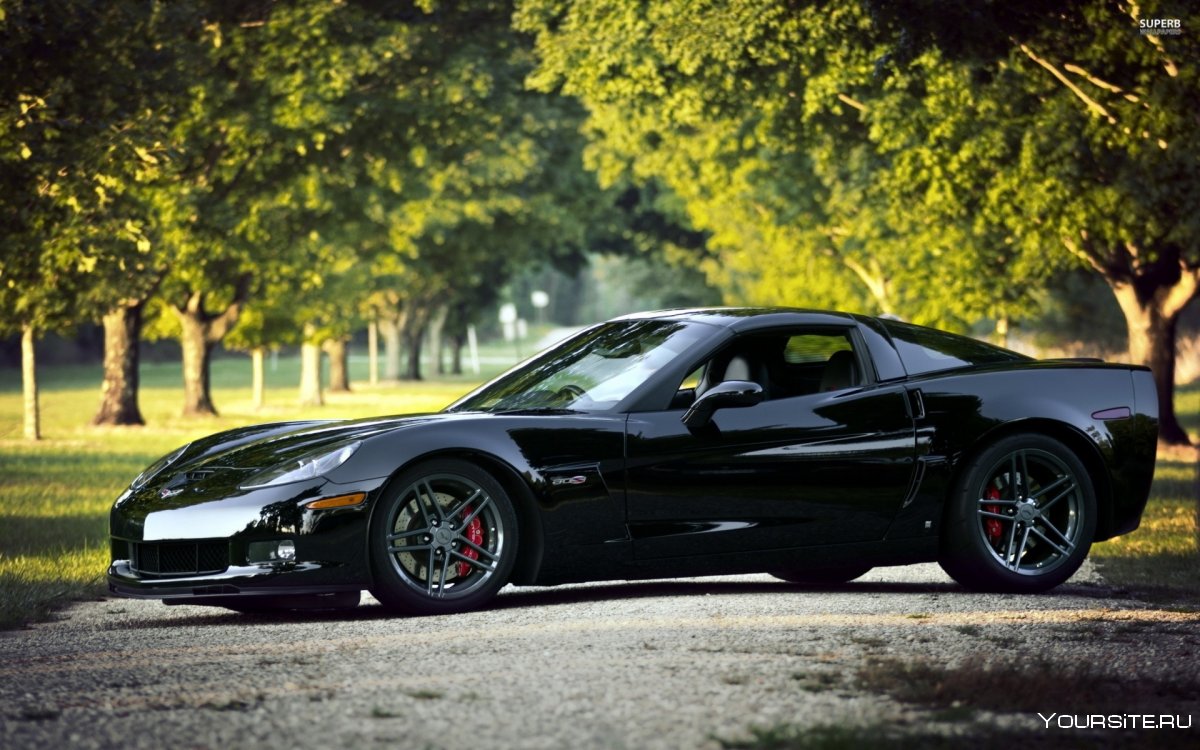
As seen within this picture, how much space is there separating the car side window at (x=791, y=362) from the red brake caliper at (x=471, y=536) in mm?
1338

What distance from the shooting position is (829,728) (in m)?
5.14

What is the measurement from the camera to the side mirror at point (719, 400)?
7938mm

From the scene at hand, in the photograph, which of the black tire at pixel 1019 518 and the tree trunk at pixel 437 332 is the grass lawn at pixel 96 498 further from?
the tree trunk at pixel 437 332

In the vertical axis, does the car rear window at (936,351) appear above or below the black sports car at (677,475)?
above

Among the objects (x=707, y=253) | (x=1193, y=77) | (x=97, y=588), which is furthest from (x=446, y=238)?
(x=97, y=588)

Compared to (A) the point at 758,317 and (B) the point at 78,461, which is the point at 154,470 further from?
(B) the point at 78,461

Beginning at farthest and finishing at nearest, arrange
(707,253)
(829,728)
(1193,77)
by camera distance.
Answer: (707,253) < (1193,77) < (829,728)

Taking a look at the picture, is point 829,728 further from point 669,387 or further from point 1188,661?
point 669,387

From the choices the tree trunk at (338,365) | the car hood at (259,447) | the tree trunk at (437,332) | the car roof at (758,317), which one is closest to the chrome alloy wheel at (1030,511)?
the car roof at (758,317)

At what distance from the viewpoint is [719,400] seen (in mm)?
7980

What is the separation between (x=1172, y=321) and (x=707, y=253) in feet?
116

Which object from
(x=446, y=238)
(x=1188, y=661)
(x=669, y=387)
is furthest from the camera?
(x=446, y=238)

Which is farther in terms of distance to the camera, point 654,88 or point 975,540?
point 654,88

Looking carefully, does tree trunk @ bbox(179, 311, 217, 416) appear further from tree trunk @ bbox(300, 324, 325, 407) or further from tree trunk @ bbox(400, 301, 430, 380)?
tree trunk @ bbox(400, 301, 430, 380)
